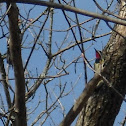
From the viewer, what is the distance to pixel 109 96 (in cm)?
206

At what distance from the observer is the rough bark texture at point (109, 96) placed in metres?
2.05

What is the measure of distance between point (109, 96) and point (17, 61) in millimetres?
667

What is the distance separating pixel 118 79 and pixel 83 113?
0.90ft

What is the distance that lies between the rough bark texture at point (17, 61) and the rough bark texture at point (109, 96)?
439 mm

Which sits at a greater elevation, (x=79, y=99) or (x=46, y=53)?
(x=46, y=53)

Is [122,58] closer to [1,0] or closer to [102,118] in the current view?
[102,118]

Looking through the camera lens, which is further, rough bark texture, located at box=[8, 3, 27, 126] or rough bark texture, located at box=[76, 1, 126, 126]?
rough bark texture, located at box=[76, 1, 126, 126]

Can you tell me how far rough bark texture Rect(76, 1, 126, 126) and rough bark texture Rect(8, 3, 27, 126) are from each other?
1.44ft

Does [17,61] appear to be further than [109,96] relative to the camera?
No

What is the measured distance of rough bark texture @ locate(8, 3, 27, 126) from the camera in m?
1.58

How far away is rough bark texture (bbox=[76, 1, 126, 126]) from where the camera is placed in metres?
2.05

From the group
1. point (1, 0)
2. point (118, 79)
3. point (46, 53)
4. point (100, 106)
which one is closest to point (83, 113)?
point (100, 106)

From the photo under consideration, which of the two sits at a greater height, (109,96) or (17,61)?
(17,61)

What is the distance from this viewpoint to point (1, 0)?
0.95m
